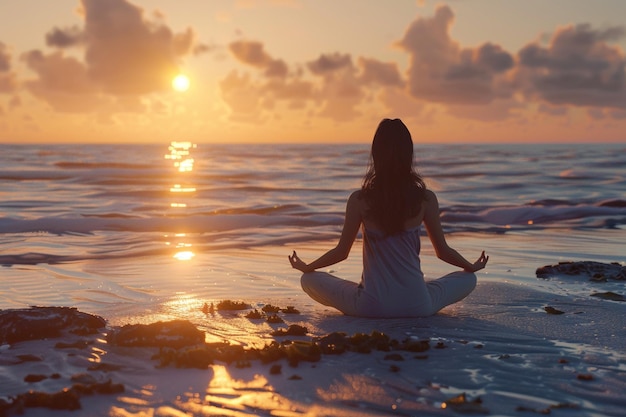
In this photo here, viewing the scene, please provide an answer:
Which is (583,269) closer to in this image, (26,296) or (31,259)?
(26,296)

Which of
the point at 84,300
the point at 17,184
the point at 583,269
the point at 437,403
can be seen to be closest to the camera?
the point at 437,403

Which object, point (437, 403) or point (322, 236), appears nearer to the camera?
point (437, 403)

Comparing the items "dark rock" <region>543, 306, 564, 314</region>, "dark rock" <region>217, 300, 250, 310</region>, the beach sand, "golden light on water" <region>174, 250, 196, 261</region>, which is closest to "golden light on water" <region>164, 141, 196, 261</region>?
"golden light on water" <region>174, 250, 196, 261</region>

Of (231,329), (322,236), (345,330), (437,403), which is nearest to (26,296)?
(231,329)

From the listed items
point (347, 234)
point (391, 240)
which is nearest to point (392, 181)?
point (391, 240)

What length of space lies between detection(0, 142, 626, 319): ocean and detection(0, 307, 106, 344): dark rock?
733mm

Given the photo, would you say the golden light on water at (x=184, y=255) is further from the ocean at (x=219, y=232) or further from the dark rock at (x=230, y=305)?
the dark rock at (x=230, y=305)

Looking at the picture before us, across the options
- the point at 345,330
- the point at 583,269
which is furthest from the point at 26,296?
the point at 583,269

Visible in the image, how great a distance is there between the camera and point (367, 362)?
4832mm

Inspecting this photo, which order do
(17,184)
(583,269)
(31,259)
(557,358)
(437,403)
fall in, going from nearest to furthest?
(437,403), (557,358), (583,269), (31,259), (17,184)

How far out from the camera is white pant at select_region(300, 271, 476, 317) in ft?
20.4

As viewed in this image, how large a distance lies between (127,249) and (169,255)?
1.29 meters

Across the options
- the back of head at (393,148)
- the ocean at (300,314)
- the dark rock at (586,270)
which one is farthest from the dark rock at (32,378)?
the dark rock at (586,270)

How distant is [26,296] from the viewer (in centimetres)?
776
